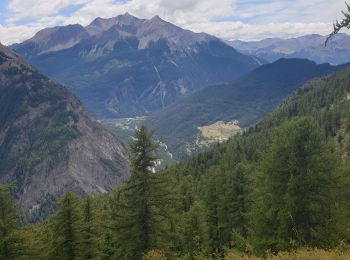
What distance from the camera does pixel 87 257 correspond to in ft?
130

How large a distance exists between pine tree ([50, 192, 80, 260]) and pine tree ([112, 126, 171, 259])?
4089 mm

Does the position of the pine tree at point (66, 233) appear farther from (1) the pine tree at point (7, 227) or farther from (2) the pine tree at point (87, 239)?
(1) the pine tree at point (7, 227)

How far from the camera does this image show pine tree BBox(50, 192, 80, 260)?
1518 inches

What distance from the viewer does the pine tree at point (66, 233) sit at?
1518 inches

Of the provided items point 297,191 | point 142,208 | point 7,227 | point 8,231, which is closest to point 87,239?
point 142,208

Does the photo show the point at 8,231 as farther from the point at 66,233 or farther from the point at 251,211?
the point at 251,211

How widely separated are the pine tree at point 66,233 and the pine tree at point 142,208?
409 cm

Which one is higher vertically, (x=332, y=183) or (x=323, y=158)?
(x=323, y=158)

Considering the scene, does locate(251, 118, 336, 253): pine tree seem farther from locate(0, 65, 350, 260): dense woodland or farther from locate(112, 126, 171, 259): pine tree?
locate(112, 126, 171, 259): pine tree

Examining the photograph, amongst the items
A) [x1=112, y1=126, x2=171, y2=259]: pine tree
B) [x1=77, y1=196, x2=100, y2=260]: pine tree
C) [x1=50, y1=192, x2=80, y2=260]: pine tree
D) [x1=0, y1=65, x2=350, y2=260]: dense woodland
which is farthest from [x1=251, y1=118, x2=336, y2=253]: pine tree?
[x1=50, y1=192, x2=80, y2=260]: pine tree

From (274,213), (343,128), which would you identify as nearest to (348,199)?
(274,213)

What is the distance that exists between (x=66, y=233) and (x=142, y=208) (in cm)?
776

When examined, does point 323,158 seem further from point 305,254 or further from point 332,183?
point 305,254

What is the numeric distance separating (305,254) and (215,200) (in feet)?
109
